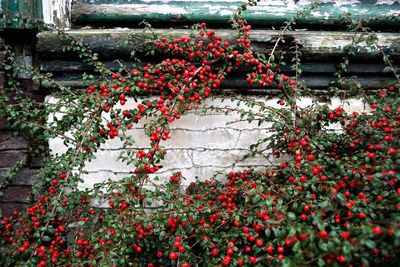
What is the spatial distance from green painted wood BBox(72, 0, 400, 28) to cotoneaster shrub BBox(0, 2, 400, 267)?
0.99 ft

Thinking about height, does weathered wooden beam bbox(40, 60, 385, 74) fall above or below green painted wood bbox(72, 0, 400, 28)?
below

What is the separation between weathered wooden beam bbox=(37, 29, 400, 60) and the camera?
6.70 ft

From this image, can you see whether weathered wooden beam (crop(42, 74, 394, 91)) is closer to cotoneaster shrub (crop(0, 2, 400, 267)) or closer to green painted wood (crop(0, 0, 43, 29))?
cotoneaster shrub (crop(0, 2, 400, 267))

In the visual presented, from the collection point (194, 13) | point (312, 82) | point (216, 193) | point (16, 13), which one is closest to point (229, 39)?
point (194, 13)

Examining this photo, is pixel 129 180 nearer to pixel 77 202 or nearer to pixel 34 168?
pixel 77 202

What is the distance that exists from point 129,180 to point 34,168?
97 cm

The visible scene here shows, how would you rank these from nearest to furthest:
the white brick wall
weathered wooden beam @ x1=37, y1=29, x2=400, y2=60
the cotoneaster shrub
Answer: the cotoneaster shrub → weathered wooden beam @ x1=37, y1=29, x2=400, y2=60 → the white brick wall

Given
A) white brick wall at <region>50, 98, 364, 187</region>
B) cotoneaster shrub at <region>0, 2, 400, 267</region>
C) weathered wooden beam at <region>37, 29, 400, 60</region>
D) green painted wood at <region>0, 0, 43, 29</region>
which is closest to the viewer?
cotoneaster shrub at <region>0, 2, 400, 267</region>

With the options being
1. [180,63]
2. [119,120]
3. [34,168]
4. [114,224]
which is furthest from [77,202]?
[180,63]

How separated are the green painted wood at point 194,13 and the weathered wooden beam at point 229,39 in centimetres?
17

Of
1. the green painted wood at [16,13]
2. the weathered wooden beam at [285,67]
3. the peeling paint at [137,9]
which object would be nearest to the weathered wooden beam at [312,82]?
the weathered wooden beam at [285,67]

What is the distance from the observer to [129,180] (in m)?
1.57

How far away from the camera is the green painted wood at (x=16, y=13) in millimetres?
1932

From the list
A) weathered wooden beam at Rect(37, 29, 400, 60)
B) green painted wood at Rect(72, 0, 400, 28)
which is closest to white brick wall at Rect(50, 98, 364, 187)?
weathered wooden beam at Rect(37, 29, 400, 60)
